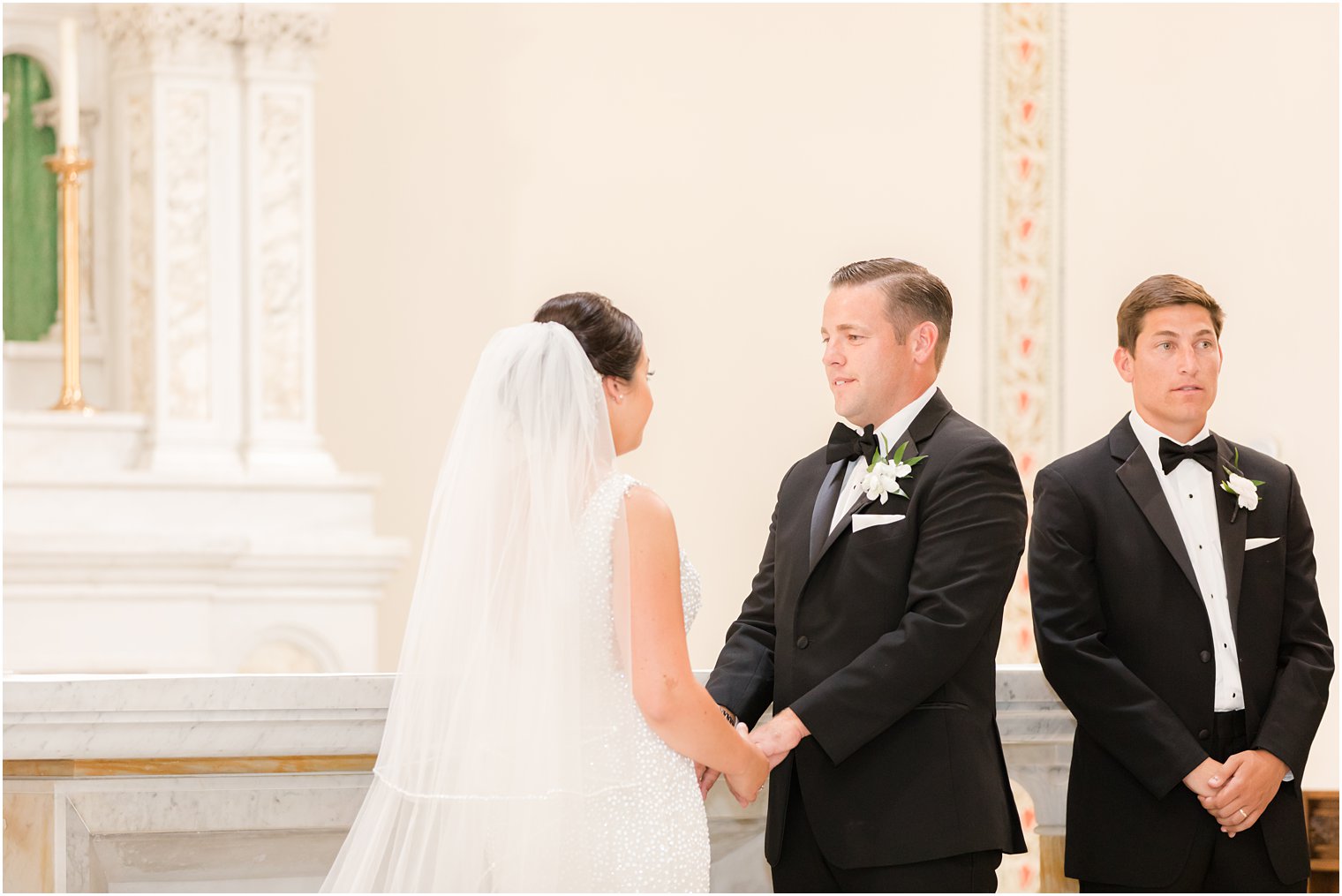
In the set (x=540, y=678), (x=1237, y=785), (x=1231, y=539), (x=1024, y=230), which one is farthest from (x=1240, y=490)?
(x=1024, y=230)

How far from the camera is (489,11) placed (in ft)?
21.0

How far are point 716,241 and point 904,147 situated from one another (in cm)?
95

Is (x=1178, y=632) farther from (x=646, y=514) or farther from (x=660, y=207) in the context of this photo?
(x=660, y=207)

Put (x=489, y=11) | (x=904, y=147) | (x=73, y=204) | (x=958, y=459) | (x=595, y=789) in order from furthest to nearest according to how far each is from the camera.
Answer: (x=904, y=147) → (x=489, y=11) → (x=73, y=204) → (x=958, y=459) → (x=595, y=789)

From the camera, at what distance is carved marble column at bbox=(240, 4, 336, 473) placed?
5480 mm

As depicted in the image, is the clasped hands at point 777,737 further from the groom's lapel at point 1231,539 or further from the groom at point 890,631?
the groom's lapel at point 1231,539

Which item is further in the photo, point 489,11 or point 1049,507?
point 489,11

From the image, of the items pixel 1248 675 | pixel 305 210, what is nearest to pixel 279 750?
pixel 1248 675

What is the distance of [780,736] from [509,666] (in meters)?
0.51

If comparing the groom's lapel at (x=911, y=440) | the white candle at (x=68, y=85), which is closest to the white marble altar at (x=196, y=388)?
the white candle at (x=68, y=85)

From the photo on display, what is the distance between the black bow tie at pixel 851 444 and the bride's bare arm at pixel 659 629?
540 millimetres

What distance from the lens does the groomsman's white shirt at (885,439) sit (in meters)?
2.78

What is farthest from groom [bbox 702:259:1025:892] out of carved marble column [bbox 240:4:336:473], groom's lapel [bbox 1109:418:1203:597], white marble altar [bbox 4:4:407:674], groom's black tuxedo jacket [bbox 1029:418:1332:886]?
carved marble column [bbox 240:4:336:473]

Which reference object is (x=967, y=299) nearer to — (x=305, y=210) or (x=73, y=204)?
(x=305, y=210)
